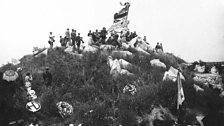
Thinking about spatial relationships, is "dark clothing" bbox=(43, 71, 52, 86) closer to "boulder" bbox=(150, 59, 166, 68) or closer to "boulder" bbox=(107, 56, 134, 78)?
"boulder" bbox=(107, 56, 134, 78)

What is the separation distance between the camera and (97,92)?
2480 cm

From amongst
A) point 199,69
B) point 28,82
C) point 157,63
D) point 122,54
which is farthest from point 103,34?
point 28,82

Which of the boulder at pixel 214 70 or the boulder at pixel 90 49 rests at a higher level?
the boulder at pixel 90 49

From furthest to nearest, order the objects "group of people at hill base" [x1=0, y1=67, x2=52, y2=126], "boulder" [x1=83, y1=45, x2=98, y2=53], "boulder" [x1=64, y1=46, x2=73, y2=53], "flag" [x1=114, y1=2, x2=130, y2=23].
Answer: "flag" [x1=114, y1=2, x2=130, y2=23], "boulder" [x1=64, y1=46, x2=73, y2=53], "boulder" [x1=83, y1=45, x2=98, y2=53], "group of people at hill base" [x1=0, y1=67, x2=52, y2=126]

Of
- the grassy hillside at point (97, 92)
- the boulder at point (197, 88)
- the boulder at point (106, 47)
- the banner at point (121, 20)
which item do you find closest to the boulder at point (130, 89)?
the grassy hillside at point (97, 92)

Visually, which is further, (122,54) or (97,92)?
(122,54)

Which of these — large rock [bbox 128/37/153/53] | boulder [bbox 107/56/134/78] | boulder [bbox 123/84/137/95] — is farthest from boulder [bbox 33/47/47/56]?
boulder [bbox 123/84/137/95]

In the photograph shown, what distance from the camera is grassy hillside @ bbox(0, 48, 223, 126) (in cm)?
2127

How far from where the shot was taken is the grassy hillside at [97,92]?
2127 centimetres

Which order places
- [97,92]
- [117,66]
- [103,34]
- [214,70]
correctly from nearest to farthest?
1. [97,92]
2. [117,66]
3. [103,34]
4. [214,70]

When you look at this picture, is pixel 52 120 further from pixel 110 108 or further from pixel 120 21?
pixel 120 21

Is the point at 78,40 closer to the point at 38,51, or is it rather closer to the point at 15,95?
the point at 38,51

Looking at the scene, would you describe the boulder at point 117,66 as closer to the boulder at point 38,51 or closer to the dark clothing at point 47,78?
the dark clothing at point 47,78

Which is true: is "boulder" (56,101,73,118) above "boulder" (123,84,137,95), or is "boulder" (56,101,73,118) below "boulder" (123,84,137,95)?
below
